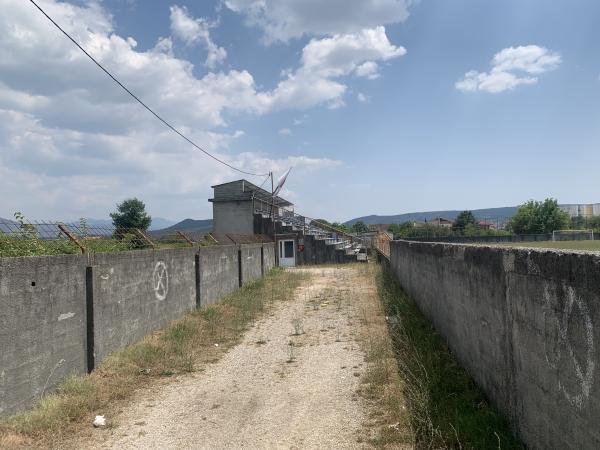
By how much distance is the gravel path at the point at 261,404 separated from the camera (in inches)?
177

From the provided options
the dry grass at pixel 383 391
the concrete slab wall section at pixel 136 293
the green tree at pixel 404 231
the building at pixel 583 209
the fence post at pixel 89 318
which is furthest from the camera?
the building at pixel 583 209

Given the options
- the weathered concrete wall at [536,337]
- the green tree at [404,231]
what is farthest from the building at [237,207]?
the green tree at [404,231]

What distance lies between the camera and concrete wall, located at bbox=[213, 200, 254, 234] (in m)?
31.7

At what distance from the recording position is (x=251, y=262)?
18703mm

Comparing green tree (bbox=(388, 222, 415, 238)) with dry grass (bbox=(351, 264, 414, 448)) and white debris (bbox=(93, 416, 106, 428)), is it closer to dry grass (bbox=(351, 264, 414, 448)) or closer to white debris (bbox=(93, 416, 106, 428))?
dry grass (bbox=(351, 264, 414, 448))

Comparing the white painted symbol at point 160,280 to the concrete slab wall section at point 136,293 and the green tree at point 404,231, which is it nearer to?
the concrete slab wall section at point 136,293

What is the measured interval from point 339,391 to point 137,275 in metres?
4.30

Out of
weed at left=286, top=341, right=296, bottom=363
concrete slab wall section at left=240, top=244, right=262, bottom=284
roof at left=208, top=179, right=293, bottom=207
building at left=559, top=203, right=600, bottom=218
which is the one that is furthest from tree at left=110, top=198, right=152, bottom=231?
building at left=559, top=203, right=600, bottom=218

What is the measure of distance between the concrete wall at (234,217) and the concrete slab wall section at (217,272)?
15.5 meters

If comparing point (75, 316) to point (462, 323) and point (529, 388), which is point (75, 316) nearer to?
point (462, 323)

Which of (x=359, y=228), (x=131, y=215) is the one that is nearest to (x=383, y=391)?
(x=131, y=215)

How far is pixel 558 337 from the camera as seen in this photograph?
10.1 feet

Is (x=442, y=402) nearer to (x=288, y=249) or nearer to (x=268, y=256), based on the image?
(x=268, y=256)

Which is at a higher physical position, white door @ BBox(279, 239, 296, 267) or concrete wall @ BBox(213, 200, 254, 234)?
concrete wall @ BBox(213, 200, 254, 234)
